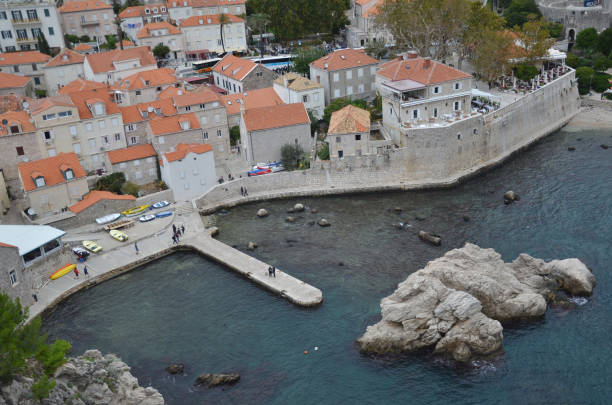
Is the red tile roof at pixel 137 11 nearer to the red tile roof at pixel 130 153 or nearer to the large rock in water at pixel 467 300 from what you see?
the red tile roof at pixel 130 153

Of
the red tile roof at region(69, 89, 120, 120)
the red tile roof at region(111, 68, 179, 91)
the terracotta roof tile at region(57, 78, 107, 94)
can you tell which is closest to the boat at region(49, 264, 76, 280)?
the red tile roof at region(69, 89, 120, 120)

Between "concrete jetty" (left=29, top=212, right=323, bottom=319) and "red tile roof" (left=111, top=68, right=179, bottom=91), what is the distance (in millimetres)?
24078

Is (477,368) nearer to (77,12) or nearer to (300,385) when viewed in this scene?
(300,385)

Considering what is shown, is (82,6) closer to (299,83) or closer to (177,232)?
(299,83)

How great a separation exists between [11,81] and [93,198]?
2881cm

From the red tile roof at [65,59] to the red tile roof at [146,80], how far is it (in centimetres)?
984

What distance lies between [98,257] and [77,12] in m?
62.6

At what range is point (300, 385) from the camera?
3825cm

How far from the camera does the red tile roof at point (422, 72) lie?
231 feet

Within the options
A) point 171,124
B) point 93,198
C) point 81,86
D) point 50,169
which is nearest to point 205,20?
point 81,86

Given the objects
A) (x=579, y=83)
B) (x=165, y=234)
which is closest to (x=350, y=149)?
(x=165, y=234)

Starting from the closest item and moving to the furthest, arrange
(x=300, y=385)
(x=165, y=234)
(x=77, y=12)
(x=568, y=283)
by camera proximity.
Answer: (x=300, y=385), (x=568, y=283), (x=165, y=234), (x=77, y=12)

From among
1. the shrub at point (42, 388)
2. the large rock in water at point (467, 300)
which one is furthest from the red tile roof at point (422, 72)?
the shrub at point (42, 388)

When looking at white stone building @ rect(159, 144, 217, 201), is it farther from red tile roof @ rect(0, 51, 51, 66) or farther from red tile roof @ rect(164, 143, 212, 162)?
red tile roof @ rect(0, 51, 51, 66)
